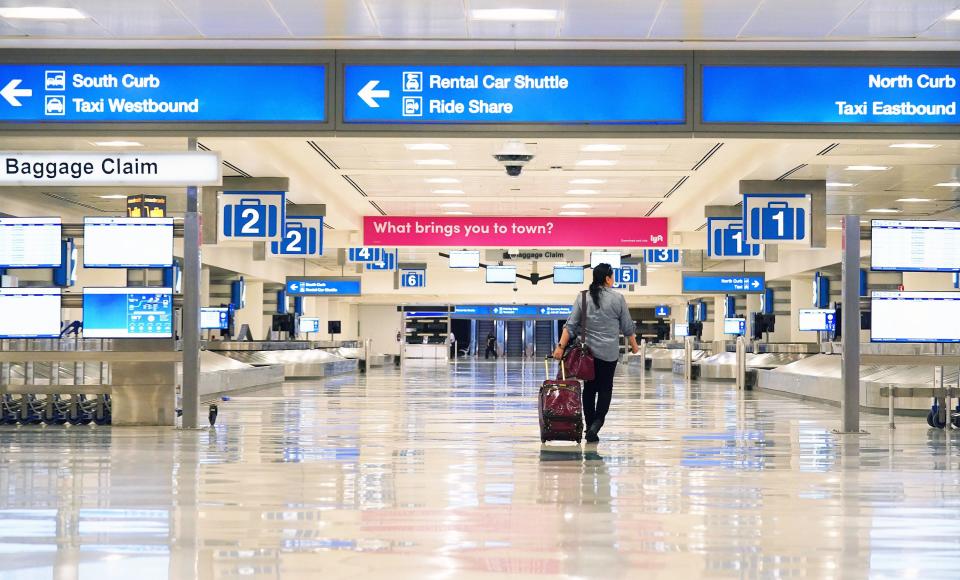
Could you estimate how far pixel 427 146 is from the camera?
17984 mm

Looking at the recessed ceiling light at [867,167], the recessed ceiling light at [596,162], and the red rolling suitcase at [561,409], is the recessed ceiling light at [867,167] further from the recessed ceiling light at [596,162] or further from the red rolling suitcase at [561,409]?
the red rolling suitcase at [561,409]

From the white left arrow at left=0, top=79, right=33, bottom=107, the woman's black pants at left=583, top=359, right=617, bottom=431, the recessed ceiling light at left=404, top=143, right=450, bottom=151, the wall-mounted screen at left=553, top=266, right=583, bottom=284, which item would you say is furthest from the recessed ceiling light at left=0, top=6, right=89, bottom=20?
the wall-mounted screen at left=553, top=266, right=583, bottom=284

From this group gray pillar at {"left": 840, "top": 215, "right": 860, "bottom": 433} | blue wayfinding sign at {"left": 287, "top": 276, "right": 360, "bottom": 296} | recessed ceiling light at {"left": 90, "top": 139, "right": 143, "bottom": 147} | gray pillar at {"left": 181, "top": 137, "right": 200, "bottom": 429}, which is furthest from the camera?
blue wayfinding sign at {"left": 287, "top": 276, "right": 360, "bottom": 296}

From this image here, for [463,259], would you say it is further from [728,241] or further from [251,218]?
[251,218]

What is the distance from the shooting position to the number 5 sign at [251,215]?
18.9 meters

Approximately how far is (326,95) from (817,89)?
386 cm

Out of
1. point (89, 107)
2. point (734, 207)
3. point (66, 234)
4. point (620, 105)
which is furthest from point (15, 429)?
point (734, 207)

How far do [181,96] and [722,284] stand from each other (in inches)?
964

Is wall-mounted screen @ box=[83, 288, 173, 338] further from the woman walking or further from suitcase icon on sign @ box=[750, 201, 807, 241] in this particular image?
suitcase icon on sign @ box=[750, 201, 807, 241]

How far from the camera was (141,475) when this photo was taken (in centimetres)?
732

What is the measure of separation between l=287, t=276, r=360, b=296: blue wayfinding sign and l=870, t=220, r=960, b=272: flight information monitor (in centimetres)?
2611

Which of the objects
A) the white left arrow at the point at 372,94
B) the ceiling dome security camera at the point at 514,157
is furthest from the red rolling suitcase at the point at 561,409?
the ceiling dome security camera at the point at 514,157

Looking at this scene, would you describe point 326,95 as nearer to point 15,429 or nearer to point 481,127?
point 481,127

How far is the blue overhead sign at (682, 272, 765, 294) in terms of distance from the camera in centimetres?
3197
